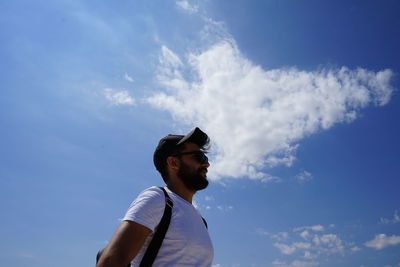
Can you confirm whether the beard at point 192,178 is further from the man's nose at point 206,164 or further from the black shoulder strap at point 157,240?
the black shoulder strap at point 157,240

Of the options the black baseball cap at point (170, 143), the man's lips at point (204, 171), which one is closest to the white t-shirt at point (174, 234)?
the man's lips at point (204, 171)

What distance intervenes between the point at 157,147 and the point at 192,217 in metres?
1.69

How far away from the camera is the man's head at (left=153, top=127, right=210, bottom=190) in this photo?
4.89 metres

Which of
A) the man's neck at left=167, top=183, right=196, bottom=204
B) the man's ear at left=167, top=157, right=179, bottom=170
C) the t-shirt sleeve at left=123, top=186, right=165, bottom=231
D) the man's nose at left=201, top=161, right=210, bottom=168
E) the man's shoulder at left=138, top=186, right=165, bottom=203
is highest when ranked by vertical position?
the man's nose at left=201, top=161, right=210, bottom=168

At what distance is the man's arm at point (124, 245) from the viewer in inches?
116

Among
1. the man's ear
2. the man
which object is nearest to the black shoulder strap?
the man

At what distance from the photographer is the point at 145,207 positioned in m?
3.36

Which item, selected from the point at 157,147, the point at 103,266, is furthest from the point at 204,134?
the point at 103,266

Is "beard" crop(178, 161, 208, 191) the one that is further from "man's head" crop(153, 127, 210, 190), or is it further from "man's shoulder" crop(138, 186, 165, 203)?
"man's shoulder" crop(138, 186, 165, 203)

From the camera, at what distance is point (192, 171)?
493 cm

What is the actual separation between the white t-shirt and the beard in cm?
86

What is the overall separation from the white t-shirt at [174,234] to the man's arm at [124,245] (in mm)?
76

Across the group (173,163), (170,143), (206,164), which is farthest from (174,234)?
(170,143)

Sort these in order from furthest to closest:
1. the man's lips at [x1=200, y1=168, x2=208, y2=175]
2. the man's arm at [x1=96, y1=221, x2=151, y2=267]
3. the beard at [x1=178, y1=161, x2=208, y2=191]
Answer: the man's lips at [x1=200, y1=168, x2=208, y2=175], the beard at [x1=178, y1=161, x2=208, y2=191], the man's arm at [x1=96, y1=221, x2=151, y2=267]
